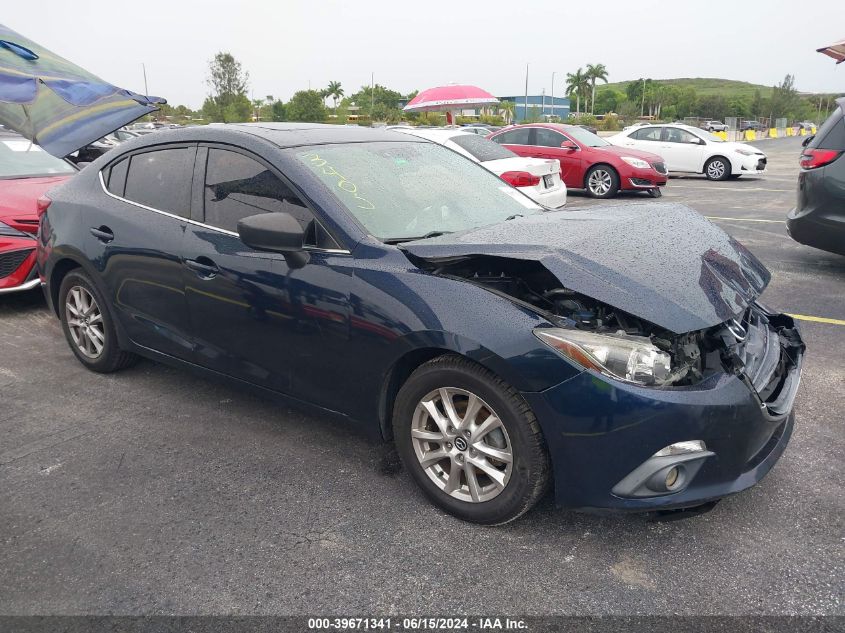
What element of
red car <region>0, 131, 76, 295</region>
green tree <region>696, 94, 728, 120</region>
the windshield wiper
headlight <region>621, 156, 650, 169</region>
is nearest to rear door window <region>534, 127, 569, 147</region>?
headlight <region>621, 156, 650, 169</region>

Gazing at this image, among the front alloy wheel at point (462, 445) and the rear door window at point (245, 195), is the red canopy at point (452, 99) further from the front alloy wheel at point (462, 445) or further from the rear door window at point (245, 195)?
the front alloy wheel at point (462, 445)

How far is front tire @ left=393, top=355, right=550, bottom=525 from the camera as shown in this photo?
8.43 feet

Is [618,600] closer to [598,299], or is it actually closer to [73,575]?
[598,299]

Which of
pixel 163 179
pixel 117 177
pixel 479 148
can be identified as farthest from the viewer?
pixel 479 148

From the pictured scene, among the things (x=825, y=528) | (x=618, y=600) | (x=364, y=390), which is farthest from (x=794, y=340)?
(x=364, y=390)

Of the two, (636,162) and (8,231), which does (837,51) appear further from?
(8,231)

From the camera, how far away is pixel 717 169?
17.8 metres

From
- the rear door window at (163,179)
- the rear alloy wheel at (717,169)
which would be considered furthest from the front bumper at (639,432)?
the rear alloy wheel at (717,169)

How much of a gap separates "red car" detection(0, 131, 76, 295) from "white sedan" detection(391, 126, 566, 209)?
12.8 feet

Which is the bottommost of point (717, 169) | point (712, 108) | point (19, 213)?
point (717, 169)

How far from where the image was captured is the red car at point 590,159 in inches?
529

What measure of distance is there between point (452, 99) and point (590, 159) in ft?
31.1

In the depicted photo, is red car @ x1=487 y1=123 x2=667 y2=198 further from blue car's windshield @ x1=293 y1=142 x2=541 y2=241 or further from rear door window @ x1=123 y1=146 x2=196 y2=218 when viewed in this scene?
rear door window @ x1=123 y1=146 x2=196 y2=218

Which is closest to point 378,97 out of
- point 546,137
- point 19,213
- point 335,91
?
point 335,91
